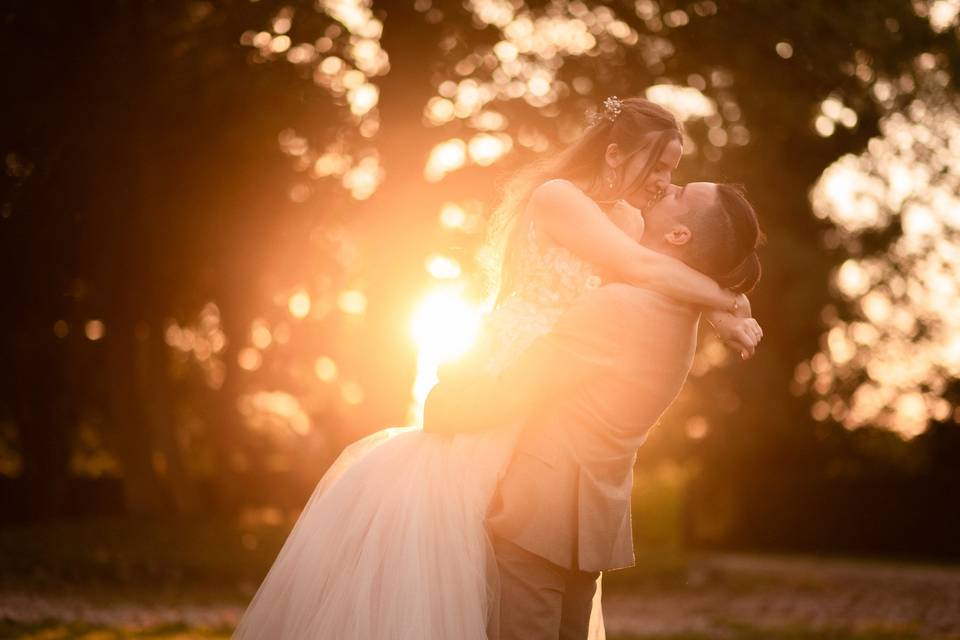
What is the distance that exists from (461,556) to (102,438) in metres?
25.1

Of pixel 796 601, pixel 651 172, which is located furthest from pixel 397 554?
pixel 796 601

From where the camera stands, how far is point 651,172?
3547 millimetres

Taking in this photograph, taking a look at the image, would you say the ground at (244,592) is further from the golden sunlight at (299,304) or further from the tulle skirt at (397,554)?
the tulle skirt at (397,554)

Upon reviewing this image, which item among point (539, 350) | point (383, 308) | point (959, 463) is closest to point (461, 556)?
point (539, 350)

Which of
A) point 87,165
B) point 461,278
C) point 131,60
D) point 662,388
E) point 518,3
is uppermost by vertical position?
point 518,3

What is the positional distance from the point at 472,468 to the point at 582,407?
40 centimetres

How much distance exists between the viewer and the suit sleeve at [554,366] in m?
3.36

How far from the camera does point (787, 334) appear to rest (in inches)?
919

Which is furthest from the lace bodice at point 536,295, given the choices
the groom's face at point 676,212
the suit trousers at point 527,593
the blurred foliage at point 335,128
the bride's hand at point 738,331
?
the blurred foliage at point 335,128

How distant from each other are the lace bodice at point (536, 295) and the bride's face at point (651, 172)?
0.98 ft

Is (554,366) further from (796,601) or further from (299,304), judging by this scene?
(796,601)

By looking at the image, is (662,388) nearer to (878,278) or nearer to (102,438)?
(878,278)

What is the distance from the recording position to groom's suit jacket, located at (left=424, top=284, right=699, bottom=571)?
11.0ft

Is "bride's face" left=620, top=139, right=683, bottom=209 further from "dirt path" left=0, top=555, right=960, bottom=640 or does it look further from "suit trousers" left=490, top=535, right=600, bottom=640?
"dirt path" left=0, top=555, right=960, bottom=640
